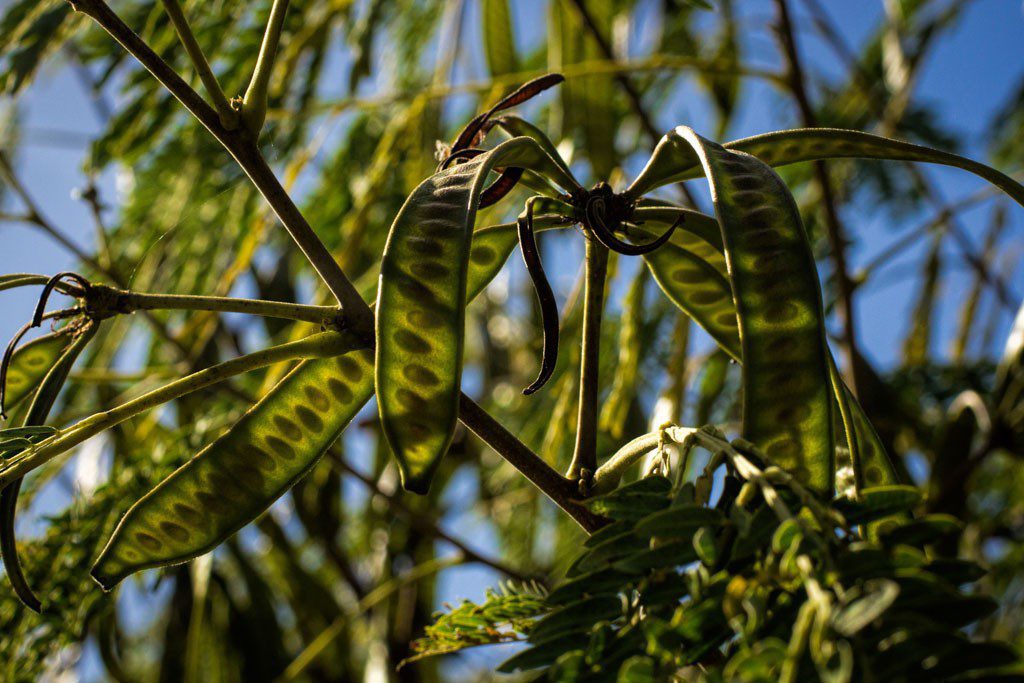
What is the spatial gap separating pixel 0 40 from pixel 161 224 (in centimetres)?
83

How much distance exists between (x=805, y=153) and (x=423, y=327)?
38 centimetres

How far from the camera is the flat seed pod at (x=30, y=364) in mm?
987

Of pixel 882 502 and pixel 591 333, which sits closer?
pixel 882 502

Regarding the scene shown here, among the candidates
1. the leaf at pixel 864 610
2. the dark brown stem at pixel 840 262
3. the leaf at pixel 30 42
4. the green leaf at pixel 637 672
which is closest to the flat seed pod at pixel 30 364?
the leaf at pixel 30 42

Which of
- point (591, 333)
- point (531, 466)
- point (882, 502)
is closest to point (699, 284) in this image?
point (591, 333)

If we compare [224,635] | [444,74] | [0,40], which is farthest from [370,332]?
[224,635]

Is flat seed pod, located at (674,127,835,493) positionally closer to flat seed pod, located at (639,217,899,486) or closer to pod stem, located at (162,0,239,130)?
flat seed pod, located at (639,217,899,486)

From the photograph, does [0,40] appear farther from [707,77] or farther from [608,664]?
[707,77]

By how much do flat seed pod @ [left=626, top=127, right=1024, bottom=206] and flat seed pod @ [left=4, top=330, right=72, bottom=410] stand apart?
1.97 ft

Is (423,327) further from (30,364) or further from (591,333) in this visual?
(30,364)

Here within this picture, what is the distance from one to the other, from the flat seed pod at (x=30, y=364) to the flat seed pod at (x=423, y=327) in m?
0.44

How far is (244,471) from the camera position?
0.85 meters

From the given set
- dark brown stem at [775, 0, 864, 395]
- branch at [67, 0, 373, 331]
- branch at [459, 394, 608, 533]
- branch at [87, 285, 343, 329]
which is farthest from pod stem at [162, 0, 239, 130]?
dark brown stem at [775, 0, 864, 395]

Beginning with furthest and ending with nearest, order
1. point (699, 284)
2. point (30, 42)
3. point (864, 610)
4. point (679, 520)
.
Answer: point (30, 42) < point (699, 284) < point (679, 520) < point (864, 610)
